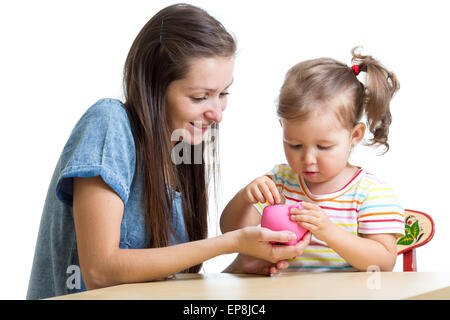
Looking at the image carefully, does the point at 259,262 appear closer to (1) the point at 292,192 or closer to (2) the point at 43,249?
(1) the point at 292,192

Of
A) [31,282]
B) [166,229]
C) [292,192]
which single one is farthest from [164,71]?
[31,282]

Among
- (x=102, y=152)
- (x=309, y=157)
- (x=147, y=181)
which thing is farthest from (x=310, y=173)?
(x=102, y=152)

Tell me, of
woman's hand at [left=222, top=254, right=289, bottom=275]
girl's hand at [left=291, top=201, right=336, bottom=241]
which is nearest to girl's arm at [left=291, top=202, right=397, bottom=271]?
girl's hand at [left=291, top=201, right=336, bottom=241]

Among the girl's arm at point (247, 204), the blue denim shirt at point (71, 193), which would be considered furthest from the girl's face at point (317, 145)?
the blue denim shirt at point (71, 193)

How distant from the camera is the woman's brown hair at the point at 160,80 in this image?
1218 millimetres

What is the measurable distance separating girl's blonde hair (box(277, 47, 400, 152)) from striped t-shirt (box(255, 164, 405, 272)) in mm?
151

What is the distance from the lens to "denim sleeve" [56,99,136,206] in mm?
1072

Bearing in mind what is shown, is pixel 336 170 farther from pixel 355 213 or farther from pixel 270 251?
pixel 270 251

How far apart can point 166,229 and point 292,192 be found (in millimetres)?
384

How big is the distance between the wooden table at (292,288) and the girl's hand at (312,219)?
0.31 ft

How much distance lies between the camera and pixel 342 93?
1341 mm

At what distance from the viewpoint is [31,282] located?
133 cm

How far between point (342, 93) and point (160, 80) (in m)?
0.46
